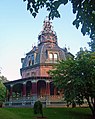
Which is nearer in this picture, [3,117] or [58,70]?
[3,117]

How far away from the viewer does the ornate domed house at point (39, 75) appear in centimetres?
4974

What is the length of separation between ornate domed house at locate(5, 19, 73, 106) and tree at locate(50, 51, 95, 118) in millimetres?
13672

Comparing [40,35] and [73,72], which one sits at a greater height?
[40,35]

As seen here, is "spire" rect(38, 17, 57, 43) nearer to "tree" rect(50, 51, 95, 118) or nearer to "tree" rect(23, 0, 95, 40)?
"tree" rect(50, 51, 95, 118)

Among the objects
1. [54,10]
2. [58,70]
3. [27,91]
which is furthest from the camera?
[27,91]

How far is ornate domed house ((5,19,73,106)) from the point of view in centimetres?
4974

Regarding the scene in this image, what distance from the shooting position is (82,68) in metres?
32.8

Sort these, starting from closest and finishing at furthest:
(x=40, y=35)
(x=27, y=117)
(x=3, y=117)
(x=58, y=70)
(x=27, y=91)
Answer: (x=3, y=117) → (x=27, y=117) → (x=58, y=70) → (x=27, y=91) → (x=40, y=35)

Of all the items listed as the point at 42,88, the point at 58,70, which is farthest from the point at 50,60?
the point at 58,70

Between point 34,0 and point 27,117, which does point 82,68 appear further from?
point 34,0

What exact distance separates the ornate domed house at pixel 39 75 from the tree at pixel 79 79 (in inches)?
538

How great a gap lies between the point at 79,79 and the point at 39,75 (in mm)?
25203

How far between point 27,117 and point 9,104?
21764 millimetres

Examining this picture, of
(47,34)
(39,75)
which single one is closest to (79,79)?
(39,75)
